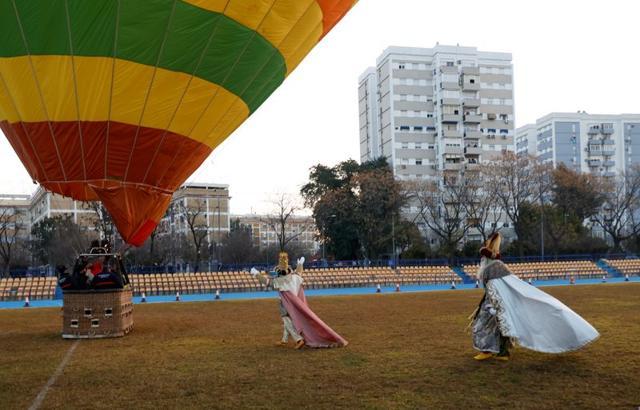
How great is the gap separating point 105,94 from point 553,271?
3509cm

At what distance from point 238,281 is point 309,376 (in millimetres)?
24989

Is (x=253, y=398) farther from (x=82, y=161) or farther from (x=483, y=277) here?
(x=82, y=161)

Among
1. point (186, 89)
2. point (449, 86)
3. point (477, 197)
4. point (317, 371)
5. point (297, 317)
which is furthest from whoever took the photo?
point (449, 86)

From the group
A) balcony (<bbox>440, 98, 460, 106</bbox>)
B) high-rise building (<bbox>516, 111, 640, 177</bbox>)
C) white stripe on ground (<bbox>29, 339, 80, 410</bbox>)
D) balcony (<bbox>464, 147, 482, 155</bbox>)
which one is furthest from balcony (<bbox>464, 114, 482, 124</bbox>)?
white stripe on ground (<bbox>29, 339, 80, 410</bbox>)

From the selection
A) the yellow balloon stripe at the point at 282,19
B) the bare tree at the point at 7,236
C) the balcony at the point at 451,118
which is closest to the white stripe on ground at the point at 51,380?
the yellow balloon stripe at the point at 282,19

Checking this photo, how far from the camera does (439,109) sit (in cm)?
7444

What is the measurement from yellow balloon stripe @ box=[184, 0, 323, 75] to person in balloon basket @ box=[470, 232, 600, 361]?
5.19 meters

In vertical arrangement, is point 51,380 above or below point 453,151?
below

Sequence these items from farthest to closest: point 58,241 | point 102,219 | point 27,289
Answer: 1. point 58,241
2. point 102,219
3. point 27,289

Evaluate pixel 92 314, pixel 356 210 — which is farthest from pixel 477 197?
pixel 92 314

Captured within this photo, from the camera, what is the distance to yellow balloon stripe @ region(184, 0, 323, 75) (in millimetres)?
10181

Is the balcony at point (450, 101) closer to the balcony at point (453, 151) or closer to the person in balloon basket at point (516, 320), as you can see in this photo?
the balcony at point (453, 151)

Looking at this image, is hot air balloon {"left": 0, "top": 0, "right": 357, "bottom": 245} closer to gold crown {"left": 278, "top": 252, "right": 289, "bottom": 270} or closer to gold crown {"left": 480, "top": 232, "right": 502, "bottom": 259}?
gold crown {"left": 278, "top": 252, "right": 289, "bottom": 270}

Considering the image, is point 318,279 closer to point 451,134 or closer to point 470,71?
point 451,134
